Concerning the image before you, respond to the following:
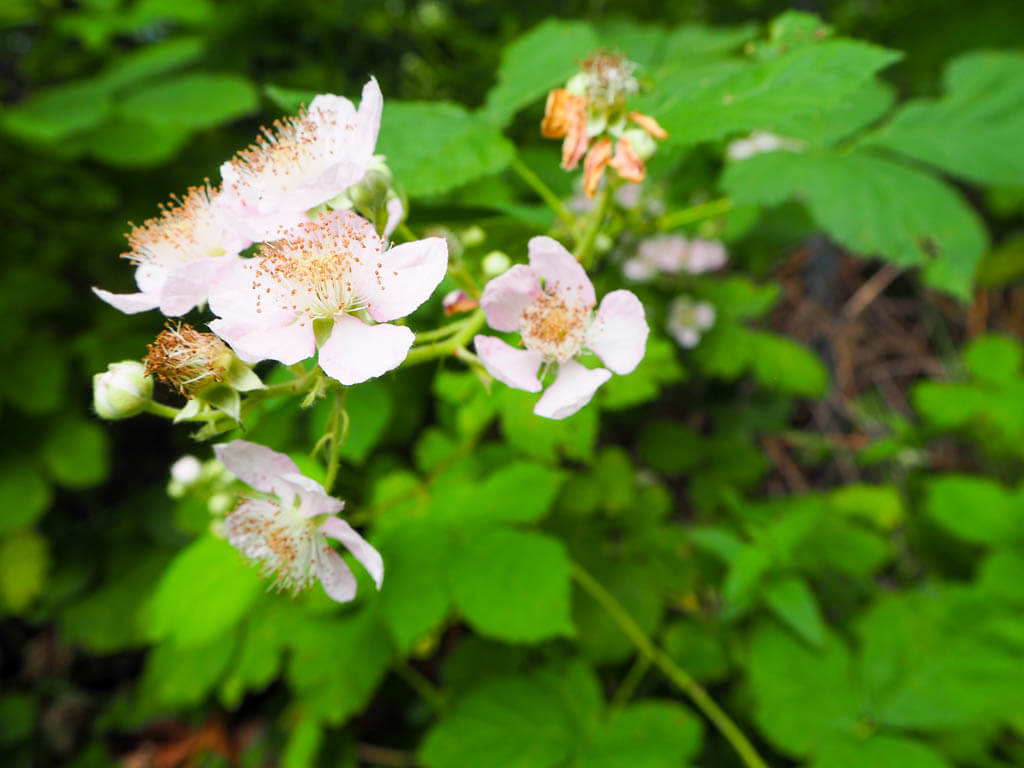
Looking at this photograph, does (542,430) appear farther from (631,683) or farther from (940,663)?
(940,663)

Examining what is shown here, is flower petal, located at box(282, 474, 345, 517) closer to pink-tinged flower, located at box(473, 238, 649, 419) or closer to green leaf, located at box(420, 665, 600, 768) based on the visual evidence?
pink-tinged flower, located at box(473, 238, 649, 419)

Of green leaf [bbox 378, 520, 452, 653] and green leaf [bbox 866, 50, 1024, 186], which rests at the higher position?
green leaf [bbox 866, 50, 1024, 186]

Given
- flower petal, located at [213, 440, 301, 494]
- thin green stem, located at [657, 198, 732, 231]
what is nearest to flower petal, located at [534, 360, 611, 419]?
flower petal, located at [213, 440, 301, 494]

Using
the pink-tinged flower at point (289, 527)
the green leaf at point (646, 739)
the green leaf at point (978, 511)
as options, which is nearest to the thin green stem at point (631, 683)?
the green leaf at point (646, 739)

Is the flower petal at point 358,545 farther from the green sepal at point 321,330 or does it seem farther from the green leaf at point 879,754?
the green leaf at point 879,754

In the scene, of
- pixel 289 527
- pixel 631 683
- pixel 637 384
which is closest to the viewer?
pixel 289 527

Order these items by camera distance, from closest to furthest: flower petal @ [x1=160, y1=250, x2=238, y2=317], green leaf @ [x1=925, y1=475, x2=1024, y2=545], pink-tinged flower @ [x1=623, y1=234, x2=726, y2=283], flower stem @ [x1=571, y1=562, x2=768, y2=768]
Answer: flower petal @ [x1=160, y1=250, x2=238, y2=317]
flower stem @ [x1=571, y1=562, x2=768, y2=768]
green leaf @ [x1=925, y1=475, x2=1024, y2=545]
pink-tinged flower @ [x1=623, y1=234, x2=726, y2=283]

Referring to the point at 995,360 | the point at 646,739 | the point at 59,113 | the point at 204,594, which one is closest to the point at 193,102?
the point at 59,113
